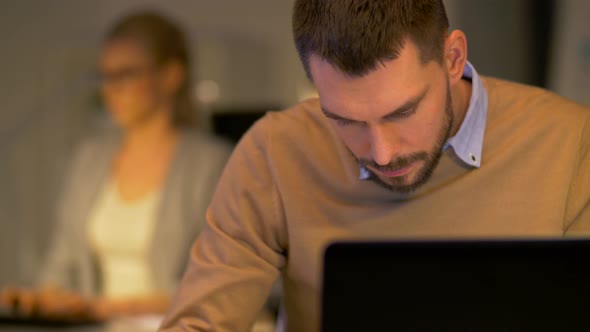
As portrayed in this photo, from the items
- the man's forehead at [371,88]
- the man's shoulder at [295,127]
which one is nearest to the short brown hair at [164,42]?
the man's shoulder at [295,127]

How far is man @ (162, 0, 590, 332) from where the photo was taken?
1.06 meters

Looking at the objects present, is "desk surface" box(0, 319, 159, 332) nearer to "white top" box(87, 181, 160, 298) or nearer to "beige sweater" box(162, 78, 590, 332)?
"white top" box(87, 181, 160, 298)

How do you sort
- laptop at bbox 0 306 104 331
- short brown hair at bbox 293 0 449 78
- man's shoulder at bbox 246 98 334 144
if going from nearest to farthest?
short brown hair at bbox 293 0 449 78, man's shoulder at bbox 246 98 334 144, laptop at bbox 0 306 104 331

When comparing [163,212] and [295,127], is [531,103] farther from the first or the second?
[163,212]

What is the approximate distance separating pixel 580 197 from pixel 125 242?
1627 mm

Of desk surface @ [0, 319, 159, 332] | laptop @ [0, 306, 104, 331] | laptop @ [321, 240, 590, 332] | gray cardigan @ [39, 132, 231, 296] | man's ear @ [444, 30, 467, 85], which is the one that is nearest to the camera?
laptop @ [321, 240, 590, 332]

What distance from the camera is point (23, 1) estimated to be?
3988 millimetres

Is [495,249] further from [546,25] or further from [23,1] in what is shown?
[23,1]

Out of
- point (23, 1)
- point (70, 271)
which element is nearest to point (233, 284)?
point (70, 271)

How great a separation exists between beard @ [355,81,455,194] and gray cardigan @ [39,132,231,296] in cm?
137

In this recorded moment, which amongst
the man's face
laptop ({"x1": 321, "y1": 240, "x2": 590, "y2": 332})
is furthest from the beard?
laptop ({"x1": 321, "y1": 240, "x2": 590, "y2": 332})

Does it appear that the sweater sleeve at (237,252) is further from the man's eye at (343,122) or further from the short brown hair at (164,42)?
the short brown hair at (164,42)

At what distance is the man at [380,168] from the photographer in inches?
41.8

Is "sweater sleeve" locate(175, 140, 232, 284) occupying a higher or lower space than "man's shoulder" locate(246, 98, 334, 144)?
lower
